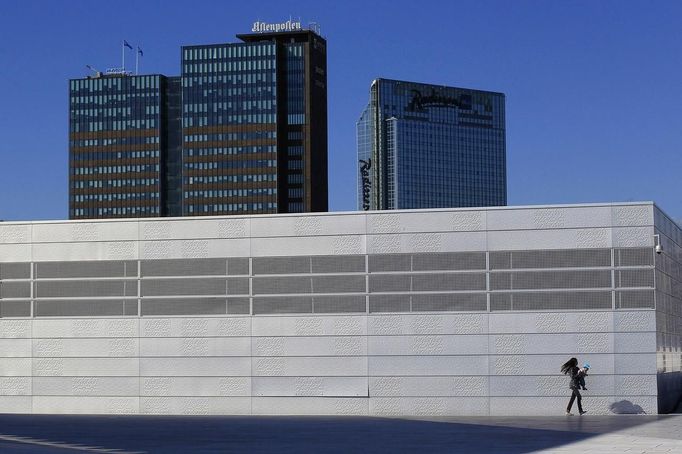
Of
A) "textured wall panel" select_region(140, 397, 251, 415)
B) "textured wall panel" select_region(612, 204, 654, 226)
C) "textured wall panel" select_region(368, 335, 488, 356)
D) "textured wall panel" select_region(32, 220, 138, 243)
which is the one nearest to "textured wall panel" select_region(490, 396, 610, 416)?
"textured wall panel" select_region(368, 335, 488, 356)

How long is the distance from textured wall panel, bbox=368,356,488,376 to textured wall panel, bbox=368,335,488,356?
163 millimetres

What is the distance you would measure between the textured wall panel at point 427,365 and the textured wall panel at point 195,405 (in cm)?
466

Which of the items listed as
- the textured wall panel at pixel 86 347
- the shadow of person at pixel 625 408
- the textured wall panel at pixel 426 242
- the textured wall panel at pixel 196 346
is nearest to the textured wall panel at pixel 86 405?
the textured wall panel at pixel 86 347

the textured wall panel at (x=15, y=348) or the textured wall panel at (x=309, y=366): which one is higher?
the textured wall panel at (x=15, y=348)

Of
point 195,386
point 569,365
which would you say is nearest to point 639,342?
point 569,365

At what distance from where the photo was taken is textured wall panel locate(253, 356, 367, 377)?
40250 millimetres

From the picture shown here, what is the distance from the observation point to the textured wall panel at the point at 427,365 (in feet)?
129

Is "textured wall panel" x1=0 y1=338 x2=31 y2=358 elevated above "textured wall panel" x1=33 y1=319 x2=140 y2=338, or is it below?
below

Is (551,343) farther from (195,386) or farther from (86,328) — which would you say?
(86,328)

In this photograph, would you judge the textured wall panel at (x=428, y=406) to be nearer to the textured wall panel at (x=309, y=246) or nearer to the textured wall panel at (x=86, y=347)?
the textured wall panel at (x=309, y=246)

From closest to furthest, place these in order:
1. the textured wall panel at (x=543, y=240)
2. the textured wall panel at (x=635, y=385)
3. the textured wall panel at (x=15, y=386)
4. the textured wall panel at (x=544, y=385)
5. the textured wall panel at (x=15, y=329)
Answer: the textured wall panel at (x=635, y=385) → the textured wall panel at (x=544, y=385) → the textured wall panel at (x=543, y=240) → the textured wall panel at (x=15, y=386) → the textured wall panel at (x=15, y=329)

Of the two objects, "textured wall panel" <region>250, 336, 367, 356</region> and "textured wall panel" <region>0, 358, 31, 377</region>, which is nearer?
"textured wall panel" <region>250, 336, 367, 356</region>

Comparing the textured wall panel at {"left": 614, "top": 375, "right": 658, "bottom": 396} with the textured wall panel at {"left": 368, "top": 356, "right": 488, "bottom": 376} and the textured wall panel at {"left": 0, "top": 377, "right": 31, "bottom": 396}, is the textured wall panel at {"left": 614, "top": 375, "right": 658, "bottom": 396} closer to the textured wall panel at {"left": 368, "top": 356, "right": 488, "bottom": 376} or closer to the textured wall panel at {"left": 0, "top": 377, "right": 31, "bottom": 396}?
the textured wall panel at {"left": 368, "top": 356, "right": 488, "bottom": 376}

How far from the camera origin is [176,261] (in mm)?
41750
